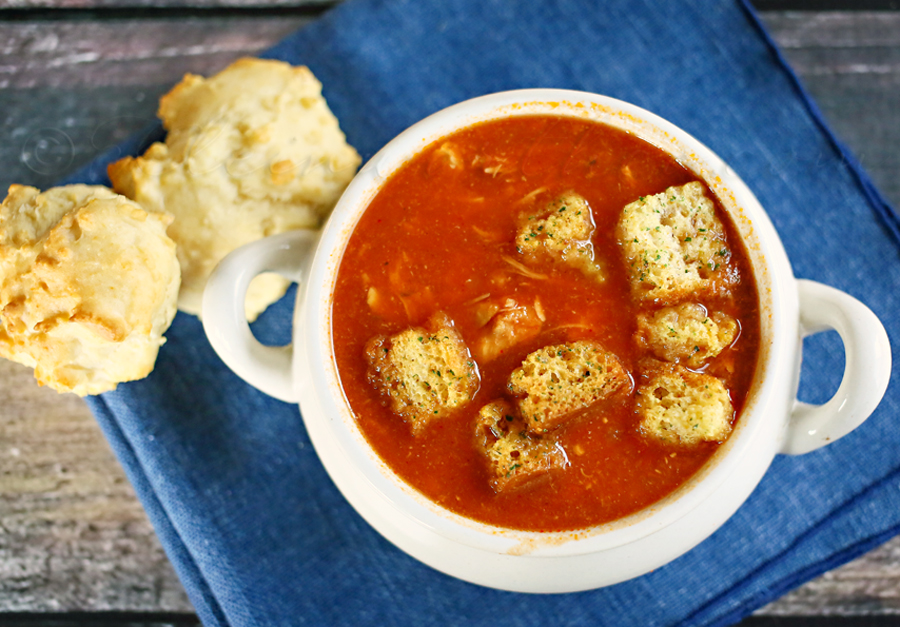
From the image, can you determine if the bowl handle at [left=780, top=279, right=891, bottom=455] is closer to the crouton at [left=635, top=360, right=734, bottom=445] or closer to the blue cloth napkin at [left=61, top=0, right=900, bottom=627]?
the crouton at [left=635, top=360, right=734, bottom=445]

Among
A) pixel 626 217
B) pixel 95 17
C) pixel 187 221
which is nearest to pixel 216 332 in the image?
pixel 187 221

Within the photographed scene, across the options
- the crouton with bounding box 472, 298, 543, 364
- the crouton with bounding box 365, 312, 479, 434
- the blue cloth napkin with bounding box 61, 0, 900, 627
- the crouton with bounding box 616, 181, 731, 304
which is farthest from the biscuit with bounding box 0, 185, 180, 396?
the crouton with bounding box 616, 181, 731, 304

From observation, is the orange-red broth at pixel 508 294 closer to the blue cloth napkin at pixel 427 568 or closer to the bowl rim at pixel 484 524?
the bowl rim at pixel 484 524

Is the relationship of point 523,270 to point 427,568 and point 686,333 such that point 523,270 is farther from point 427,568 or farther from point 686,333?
point 427,568

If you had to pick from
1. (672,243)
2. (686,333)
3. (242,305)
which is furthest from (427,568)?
(672,243)

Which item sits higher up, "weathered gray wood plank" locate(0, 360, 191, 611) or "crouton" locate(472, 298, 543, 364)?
"crouton" locate(472, 298, 543, 364)
